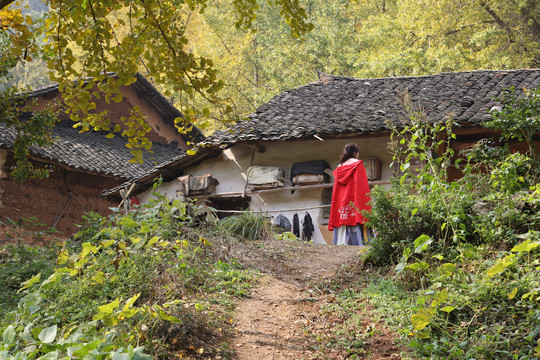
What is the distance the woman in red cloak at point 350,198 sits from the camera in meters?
8.20

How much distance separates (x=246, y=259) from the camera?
6422mm

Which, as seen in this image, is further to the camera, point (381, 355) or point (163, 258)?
point (163, 258)

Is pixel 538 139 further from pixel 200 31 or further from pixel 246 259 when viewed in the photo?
pixel 200 31

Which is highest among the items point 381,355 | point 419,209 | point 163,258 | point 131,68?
point 131,68

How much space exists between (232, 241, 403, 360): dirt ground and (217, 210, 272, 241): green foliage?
53 centimetres

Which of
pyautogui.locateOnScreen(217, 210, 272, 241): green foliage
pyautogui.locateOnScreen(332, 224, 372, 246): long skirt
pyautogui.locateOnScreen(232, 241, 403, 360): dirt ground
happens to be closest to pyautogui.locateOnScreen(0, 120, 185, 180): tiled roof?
pyautogui.locateOnScreen(217, 210, 272, 241): green foliage

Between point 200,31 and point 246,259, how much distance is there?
22.7 meters

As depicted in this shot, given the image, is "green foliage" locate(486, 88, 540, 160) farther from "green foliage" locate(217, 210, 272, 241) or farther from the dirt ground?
"green foliage" locate(217, 210, 272, 241)

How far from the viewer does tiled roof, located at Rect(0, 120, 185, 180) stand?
14180 mm

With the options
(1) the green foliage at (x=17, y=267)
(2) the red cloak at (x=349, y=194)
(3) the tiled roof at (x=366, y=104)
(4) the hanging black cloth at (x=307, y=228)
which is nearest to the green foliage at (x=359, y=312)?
(2) the red cloak at (x=349, y=194)

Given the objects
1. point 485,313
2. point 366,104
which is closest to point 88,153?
point 366,104

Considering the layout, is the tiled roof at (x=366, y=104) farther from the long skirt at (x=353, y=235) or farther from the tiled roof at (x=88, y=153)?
the tiled roof at (x=88, y=153)

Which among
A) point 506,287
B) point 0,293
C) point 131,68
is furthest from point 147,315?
point 0,293

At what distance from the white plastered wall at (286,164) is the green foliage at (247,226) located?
2.91m
